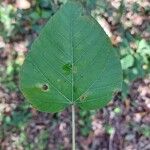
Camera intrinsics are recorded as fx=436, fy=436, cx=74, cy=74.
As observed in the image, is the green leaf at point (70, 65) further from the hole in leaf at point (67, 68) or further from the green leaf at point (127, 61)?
the green leaf at point (127, 61)

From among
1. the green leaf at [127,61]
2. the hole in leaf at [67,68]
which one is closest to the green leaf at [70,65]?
the hole in leaf at [67,68]

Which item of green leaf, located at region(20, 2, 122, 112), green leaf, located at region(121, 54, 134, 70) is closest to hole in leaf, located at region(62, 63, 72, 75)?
green leaf, located at region(20, 2, 122, 112)

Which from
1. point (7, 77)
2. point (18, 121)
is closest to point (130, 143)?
point (18, 121)

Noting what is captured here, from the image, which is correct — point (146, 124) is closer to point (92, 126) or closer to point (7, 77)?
point (92, 126)

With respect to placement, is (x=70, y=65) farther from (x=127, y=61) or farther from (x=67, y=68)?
(x=127, y=61)

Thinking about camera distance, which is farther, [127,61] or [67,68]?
[127,61]

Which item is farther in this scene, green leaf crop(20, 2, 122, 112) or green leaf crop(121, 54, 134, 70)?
green leaf crop(121, 54, 134, 70)

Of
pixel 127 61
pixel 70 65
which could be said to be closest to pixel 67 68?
pixel 70 65

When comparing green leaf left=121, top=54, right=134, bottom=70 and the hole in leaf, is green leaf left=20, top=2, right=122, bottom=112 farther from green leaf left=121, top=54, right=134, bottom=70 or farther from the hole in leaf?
green leaf left=121, top=54, right=134, bottom=70

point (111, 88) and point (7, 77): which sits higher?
point (7, 77)
